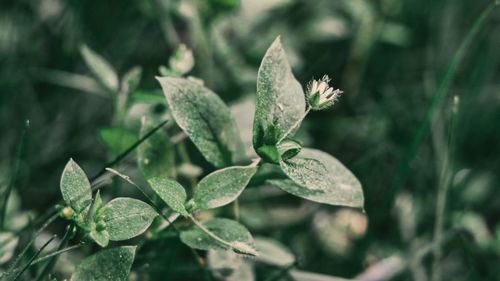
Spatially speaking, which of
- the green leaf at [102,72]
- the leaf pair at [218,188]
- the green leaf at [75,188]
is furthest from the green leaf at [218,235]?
the green leaf at [102,72]

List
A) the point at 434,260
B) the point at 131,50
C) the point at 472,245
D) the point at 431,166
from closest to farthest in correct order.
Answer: the point at 434,260, the point at 472,245, the point at 431,166, the point at 131,50

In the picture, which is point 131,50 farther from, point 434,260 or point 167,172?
point 434,260

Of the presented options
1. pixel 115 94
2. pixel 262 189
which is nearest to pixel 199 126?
pixel 115 94

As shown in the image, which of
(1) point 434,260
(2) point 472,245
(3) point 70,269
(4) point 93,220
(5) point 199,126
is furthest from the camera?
(2) point 472,245

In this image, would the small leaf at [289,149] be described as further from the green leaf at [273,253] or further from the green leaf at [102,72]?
the green leaf at [102,72]

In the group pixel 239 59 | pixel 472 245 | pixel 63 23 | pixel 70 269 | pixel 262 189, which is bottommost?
pixel 472 245

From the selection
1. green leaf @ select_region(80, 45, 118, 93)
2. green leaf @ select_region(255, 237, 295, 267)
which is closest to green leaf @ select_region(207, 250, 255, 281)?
green leaf @ select_region(255, 237, 295, 267)

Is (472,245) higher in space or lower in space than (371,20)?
lower
